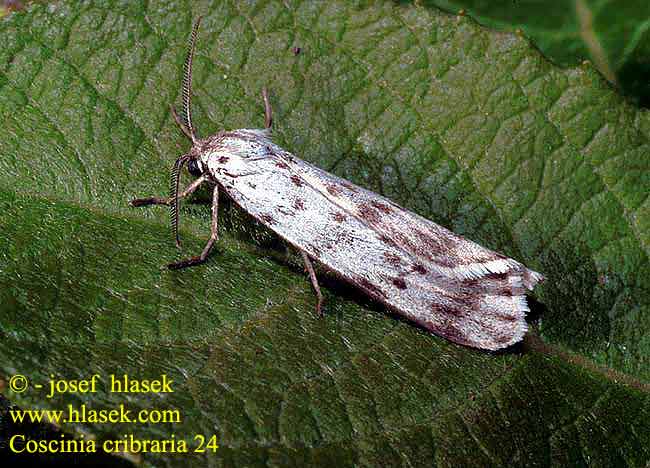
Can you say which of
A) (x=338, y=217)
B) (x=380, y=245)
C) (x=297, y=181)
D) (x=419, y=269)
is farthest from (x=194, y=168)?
(x=419, y=269)

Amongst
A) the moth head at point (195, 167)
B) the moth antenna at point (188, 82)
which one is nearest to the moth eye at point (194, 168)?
the moth head at point (195, 167)

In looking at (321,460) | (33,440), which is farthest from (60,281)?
(321,460)

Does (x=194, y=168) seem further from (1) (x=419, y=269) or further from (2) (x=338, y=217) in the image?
(1) (x=419, y=269)

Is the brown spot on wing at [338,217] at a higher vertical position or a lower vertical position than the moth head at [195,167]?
lower

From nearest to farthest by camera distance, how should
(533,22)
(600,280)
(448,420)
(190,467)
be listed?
(190,467), (448,420), (600,280), (533,22)

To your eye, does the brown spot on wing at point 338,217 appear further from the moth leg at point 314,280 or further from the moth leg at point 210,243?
the moth leg at point 210,243

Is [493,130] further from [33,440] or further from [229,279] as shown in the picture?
[33,440]
